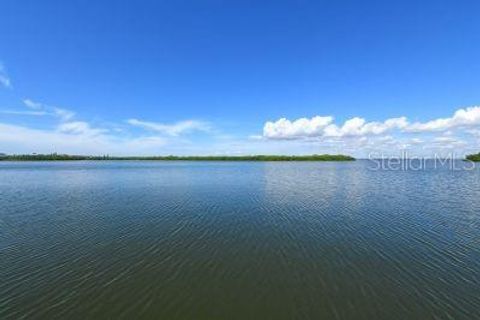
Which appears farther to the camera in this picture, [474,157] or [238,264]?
[474,157]

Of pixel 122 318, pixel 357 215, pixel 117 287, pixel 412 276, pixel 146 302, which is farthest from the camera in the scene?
pixel 357 215

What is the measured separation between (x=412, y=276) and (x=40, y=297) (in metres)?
12.8

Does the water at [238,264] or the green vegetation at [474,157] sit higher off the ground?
the green vegetation at [474,157]

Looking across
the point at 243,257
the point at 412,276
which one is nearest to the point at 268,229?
the point at 243,257

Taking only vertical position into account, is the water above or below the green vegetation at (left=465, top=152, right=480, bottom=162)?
below

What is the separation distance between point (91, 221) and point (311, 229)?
1431 centimetres

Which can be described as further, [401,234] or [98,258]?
[401,234]

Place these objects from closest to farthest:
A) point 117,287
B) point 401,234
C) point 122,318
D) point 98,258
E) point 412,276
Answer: point 122,318
point 117,287
point 412,276
point 98,258
point 401,234

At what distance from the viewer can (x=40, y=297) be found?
8031 millimetres

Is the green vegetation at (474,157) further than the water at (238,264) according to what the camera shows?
Yes

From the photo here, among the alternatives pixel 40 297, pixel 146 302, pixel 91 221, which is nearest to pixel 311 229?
pixel 146 302

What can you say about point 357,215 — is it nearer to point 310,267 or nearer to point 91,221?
point 310,267

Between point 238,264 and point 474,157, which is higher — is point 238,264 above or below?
below

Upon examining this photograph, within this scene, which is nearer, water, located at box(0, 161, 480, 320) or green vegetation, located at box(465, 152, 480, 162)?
water, located at box(0, 161, 480, 320)
